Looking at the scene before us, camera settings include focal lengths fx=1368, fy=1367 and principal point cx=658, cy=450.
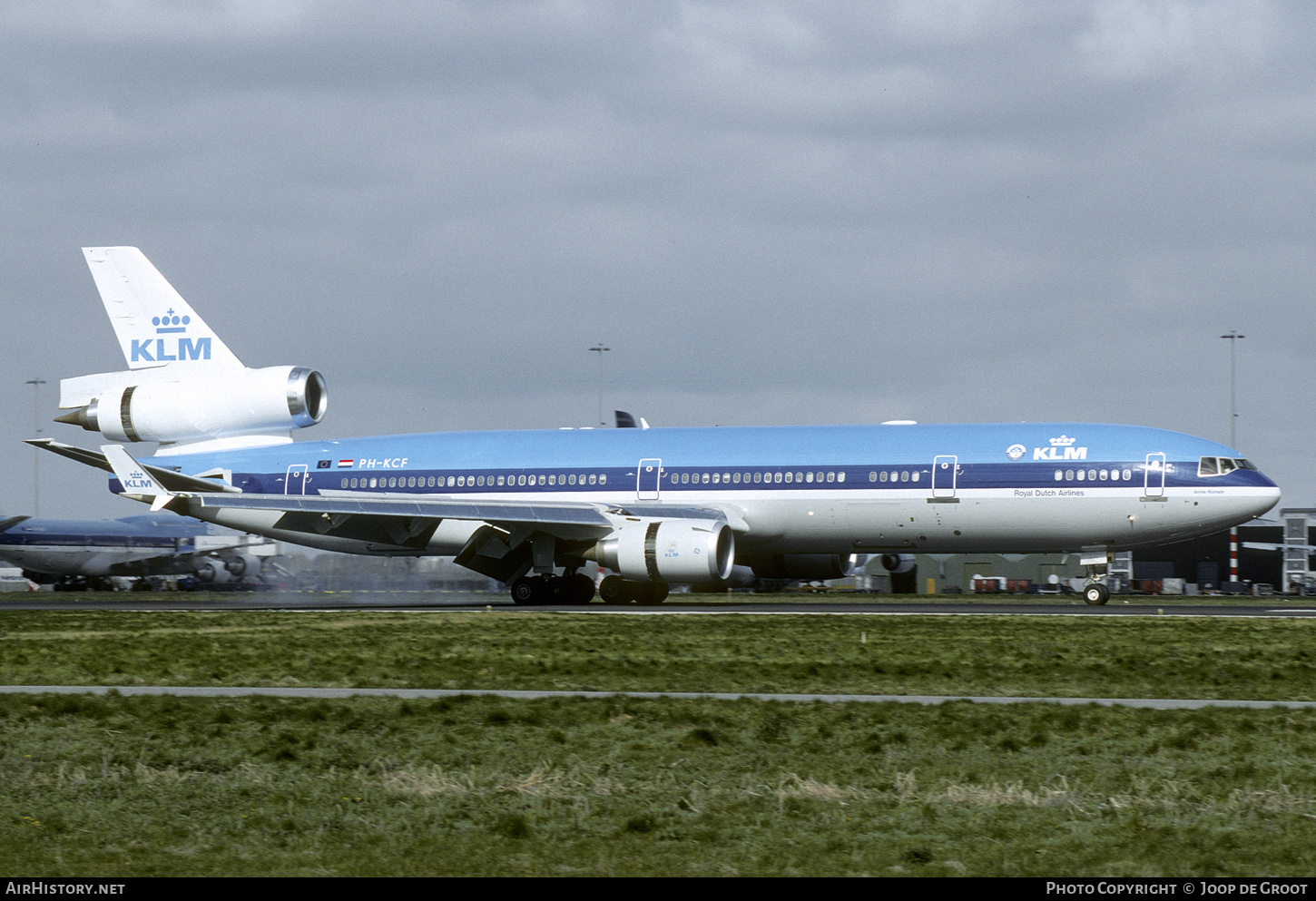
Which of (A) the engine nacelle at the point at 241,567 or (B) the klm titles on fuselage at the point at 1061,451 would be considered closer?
(B) the klm titles on fuselage at the point at 1061,451

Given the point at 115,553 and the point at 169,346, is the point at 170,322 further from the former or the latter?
the point at 115,553

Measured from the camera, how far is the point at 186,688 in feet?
56.5

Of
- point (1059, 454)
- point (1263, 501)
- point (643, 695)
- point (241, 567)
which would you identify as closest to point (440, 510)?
point (1059, 454)

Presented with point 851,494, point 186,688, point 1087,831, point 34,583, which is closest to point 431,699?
point 186,688

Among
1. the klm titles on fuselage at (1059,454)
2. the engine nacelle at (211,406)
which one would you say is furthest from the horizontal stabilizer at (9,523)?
the klm titles on fuselage at (1059,454)

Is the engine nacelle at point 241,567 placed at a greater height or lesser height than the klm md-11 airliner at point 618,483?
lesser

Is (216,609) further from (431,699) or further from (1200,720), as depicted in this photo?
(1200,720)

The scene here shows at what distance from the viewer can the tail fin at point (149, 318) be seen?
44969 mm

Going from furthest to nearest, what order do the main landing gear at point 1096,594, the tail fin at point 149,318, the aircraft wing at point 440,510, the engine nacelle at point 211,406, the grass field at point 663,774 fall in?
the tail fin at point 149,318 → the engine nacelle at point 211,406 → the aircraft wing at point 440,510 → the main landing gear at point 1096,594 → the grass field at point 663,774

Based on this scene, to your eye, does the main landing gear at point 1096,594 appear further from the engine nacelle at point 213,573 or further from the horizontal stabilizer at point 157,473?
the engine nacelle at point 213,573

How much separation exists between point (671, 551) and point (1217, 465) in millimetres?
14474

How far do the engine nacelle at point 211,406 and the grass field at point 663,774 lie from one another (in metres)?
23.7

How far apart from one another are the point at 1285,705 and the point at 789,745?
6.02m

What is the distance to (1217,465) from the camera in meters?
35.8
